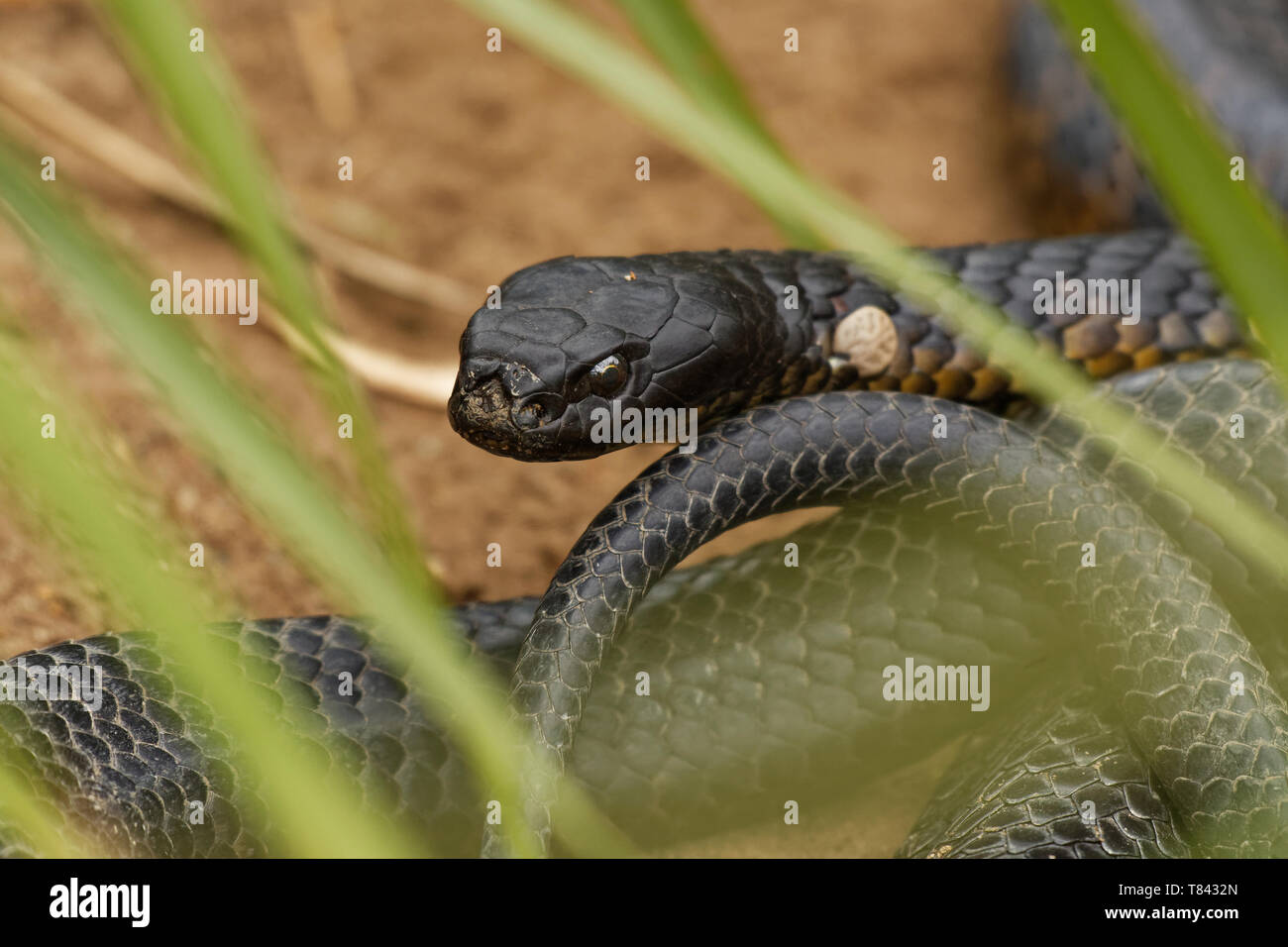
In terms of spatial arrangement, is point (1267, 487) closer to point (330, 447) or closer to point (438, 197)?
Answer: point (330, 447)

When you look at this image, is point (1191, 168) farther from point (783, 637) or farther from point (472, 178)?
point (472, 178)

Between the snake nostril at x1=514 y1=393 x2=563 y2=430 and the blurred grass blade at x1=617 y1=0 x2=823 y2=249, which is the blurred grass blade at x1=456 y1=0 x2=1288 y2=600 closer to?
the blurred grass blade at x1=617 y1=0 x2=823 y2=249

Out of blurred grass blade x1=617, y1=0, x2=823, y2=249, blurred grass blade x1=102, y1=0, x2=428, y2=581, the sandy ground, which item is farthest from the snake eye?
blurred grass blade x1=102, y1=0, x2=428, y2=581

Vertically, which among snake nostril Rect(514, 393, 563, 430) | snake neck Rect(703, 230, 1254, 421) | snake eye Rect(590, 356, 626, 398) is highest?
snake neck Rect(703, 230, 1254, 421)

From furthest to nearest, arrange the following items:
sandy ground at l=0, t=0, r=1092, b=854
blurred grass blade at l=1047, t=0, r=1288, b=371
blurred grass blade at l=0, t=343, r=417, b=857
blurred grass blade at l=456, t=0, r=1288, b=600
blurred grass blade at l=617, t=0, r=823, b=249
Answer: sandy ground at l=0, t=0, r=1092, b=854 → blurred grass blade at l=617, t=0, r=823, b=249 → blurred grass blade at l=456, t=0, r=1288, b=600 → blurred grass blade at l=1047, t=0, r=1288, b=371 → blurred grass blade at l=0, t=343, r=417, b=857

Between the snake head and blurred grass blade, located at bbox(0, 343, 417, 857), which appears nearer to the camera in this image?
blurred grass blade, located at bbox(0, 343, 417, 857)

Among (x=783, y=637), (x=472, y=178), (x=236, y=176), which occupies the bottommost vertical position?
(x=783, y=637)

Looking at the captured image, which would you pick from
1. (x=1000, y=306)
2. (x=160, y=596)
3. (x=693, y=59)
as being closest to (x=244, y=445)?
(x=160, y=596)
